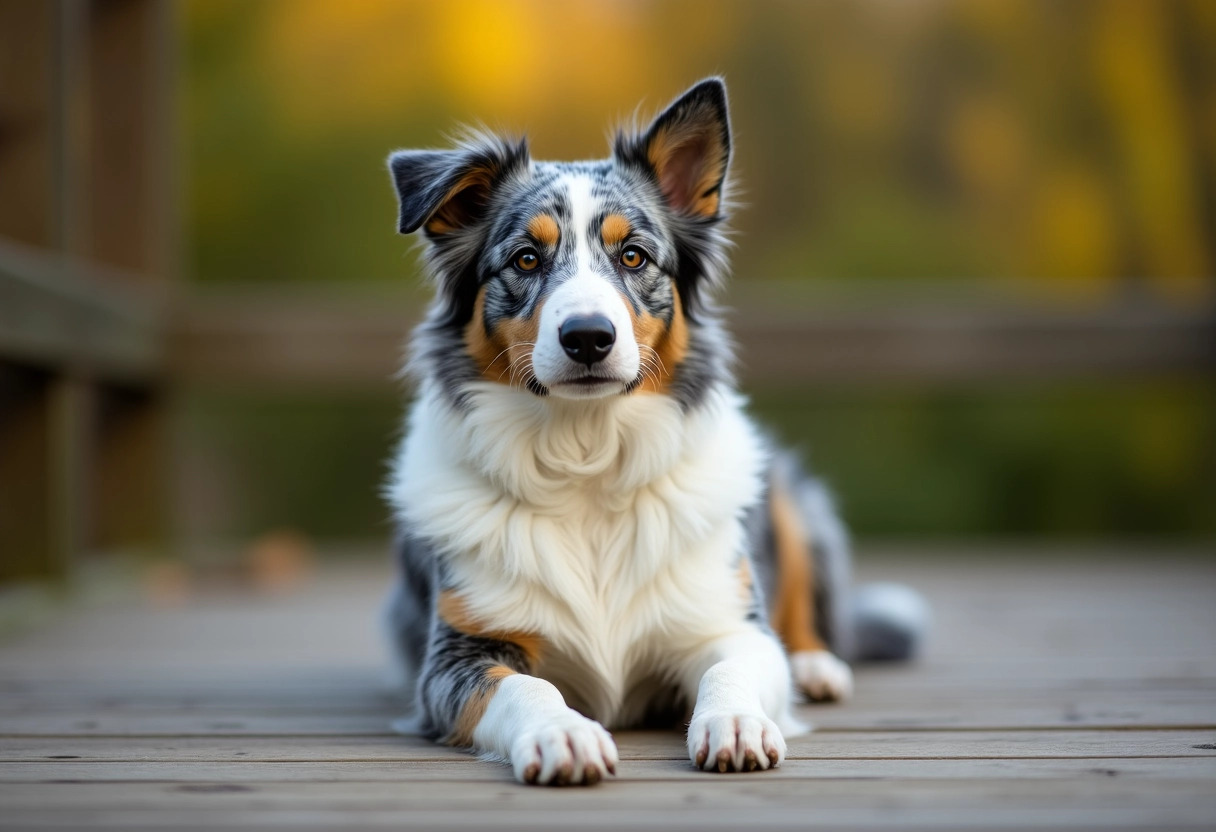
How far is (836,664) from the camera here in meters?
3.18

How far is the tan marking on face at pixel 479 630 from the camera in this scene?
2.65m

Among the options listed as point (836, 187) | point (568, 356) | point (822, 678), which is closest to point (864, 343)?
point (836, 187)

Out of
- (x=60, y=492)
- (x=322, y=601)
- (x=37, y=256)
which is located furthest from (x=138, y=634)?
(x=37, y=256)

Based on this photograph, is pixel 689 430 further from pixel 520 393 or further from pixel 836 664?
pixel 836 664

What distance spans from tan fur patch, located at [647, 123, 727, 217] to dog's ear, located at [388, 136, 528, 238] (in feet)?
1.19

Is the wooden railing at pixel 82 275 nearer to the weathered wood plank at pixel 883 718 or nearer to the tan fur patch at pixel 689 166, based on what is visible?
the weathered wood plank at pixel 883 718

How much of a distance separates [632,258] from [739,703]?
1.10 meters

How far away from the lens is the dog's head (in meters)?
2.59

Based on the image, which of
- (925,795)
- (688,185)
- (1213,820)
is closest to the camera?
(1213,820)

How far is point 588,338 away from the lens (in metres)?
2.50

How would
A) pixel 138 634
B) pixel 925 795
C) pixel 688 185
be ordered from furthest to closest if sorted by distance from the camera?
1. pixel 138 634
2. pixel 688 185
3. pixel 925 795

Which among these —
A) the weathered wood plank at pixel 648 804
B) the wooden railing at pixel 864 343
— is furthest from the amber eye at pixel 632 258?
the wooden railing at pixel 864 343

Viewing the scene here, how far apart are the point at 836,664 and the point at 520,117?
258 inches

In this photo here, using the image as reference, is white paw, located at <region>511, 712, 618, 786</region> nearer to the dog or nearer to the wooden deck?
the wooden deck
